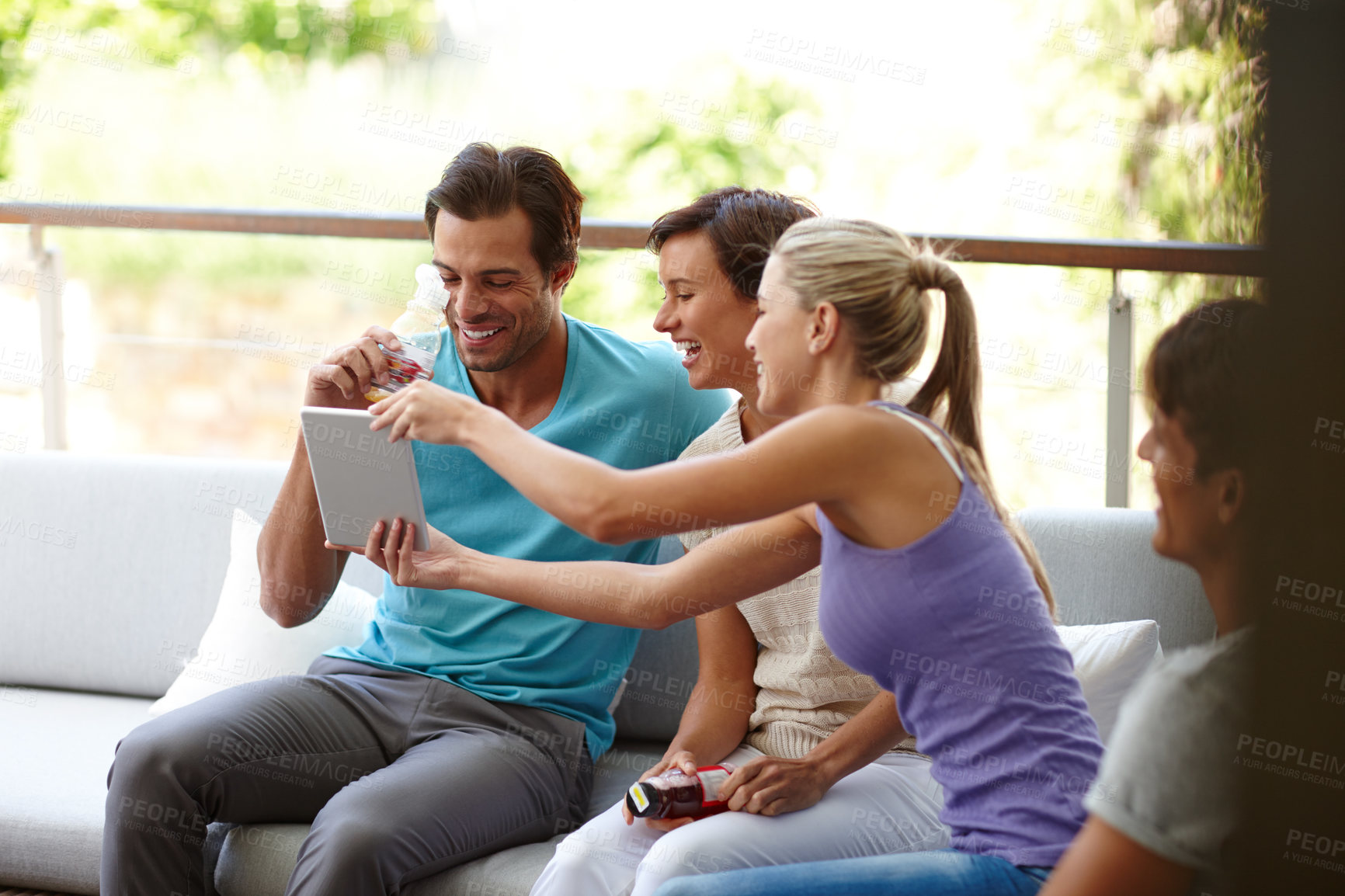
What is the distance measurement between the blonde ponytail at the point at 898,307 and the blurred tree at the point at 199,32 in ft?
19.5

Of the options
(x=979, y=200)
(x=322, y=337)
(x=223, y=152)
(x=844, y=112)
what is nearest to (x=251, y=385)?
(x=322, y=337)

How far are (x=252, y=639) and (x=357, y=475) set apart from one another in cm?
57

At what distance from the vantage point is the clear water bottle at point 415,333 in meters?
1.46

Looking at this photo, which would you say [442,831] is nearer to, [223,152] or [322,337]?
[322,337]

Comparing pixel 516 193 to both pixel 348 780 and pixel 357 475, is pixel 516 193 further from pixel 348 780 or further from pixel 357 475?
pixel 348 780

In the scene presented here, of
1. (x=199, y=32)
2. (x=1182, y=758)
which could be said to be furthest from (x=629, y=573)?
(x=199, y=32)

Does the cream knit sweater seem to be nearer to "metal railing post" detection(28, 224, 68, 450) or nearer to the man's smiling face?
the man's smiling face

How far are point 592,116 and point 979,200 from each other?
6.91 ft

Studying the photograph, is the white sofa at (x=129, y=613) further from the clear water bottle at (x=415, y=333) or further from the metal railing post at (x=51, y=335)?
the clear water bottle at (x=415, y=333)

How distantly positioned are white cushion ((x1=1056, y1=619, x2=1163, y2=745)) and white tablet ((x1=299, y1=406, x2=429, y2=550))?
2.76 feet

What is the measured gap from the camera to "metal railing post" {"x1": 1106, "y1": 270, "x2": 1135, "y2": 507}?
1.91m

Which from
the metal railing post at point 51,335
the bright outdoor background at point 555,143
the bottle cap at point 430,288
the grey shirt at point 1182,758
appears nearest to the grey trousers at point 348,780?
the bottle cap at point 430,288

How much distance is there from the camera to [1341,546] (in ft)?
1.31

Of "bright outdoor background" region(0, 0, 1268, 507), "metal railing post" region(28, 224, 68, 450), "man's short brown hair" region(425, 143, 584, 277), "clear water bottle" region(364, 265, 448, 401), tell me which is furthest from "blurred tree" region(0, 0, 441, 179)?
"clear water bottle" region(364, 265, 448, 401)
